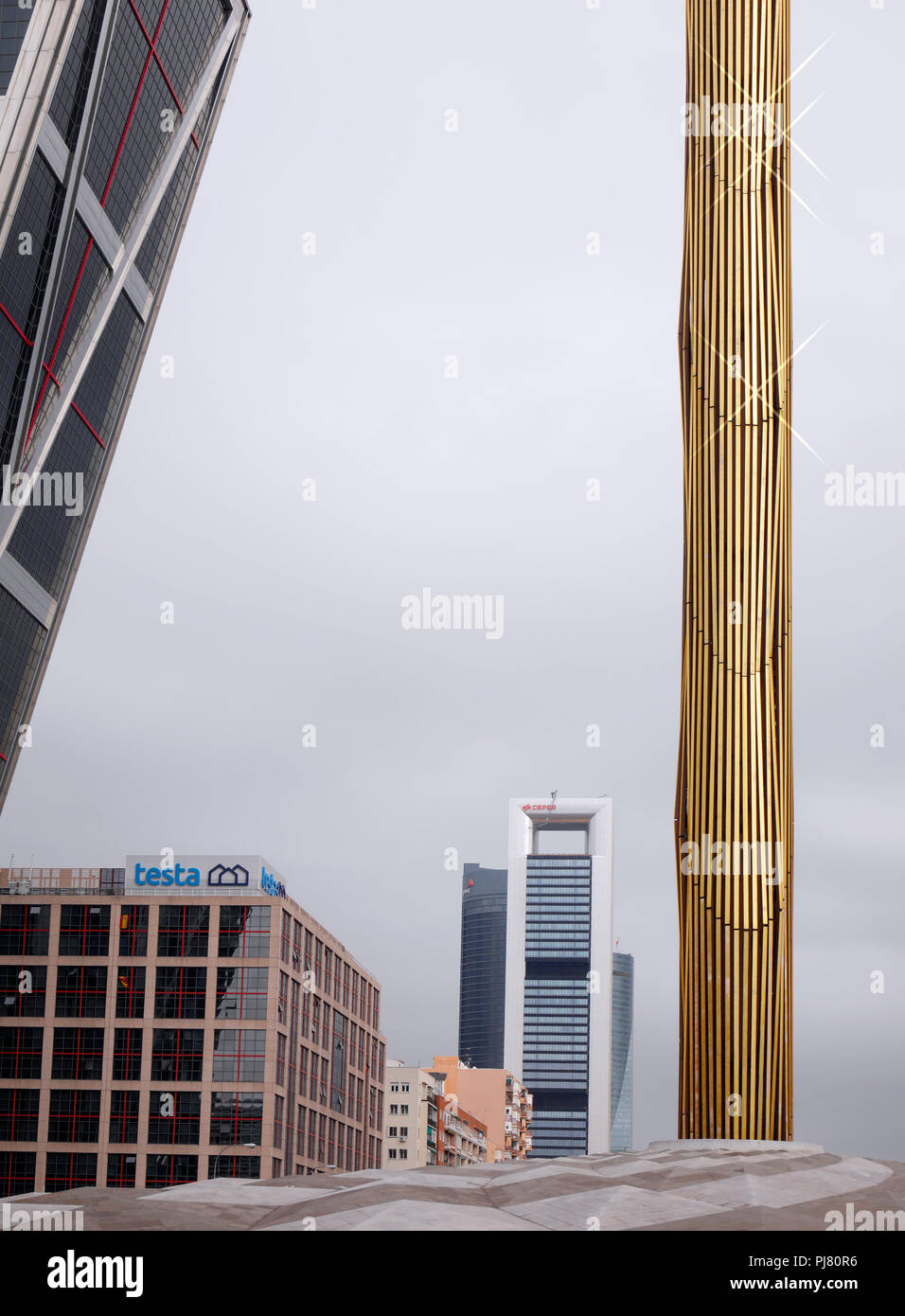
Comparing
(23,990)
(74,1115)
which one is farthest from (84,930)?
(74,1115)

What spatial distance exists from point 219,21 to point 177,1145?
63.4 m

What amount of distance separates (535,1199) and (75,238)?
3192 centimetres

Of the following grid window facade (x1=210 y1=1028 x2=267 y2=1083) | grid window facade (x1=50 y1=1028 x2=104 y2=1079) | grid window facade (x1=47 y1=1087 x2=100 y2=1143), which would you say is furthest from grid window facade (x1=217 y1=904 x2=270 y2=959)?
grid window facade (x1=47 y1=1087 x2=100 y2=1143)

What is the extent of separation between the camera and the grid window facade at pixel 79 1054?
88.8 meters

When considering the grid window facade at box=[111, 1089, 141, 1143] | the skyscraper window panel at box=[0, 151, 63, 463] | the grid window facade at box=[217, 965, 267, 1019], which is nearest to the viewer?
the skyscraper window panel at box=[0, 151, 63, 463]

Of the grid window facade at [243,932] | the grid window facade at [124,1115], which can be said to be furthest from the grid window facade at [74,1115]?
the grid window facade at [243,932]

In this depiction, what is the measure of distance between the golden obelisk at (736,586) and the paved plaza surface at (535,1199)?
246 inches

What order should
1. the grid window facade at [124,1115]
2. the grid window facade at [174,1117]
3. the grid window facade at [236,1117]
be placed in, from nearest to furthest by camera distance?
the grid window facade at [236,1117] < the grid window facade at [174,1117] < the grid window facade at [124,1115]

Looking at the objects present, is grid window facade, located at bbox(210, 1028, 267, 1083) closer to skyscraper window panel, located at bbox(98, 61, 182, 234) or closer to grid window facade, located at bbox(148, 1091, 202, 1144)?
grid window facade, located at bbox(148, 1091, 202, 1144)

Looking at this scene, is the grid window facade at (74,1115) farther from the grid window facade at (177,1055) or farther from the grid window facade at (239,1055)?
the grid window facade at (239,1055)

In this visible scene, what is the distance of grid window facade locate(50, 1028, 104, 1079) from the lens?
291 feet

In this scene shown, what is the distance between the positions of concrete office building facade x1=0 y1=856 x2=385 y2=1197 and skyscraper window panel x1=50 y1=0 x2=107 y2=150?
61.5 metres
